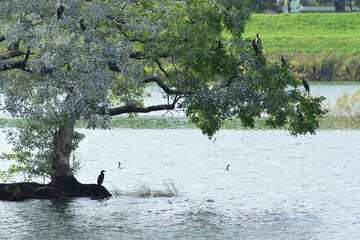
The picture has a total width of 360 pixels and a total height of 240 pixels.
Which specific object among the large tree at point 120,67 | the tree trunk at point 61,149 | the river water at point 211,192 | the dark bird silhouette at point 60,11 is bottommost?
the river water at point 211,192

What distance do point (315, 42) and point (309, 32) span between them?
29.7ft

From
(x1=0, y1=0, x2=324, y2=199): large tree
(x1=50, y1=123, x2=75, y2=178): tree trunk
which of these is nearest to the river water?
(x1=50, y1=123, x2=75, y2=178): tree trunk

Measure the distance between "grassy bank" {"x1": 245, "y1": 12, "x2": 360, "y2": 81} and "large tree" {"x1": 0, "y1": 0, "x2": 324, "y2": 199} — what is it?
5498cm

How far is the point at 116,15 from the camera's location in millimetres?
24891

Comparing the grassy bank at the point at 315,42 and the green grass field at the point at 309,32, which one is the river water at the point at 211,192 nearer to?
the grassy bank at the point at 315,42

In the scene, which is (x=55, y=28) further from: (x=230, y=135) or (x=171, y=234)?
(x=230, y=135)

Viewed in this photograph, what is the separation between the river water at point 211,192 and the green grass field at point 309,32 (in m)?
52.7

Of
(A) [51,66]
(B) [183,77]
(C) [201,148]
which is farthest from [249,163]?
(A) [51,66]

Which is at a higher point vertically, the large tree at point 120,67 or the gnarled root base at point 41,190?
the large tree at point 120,67

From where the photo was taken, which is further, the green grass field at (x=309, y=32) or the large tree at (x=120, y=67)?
the green grass field at (x=309, y=32)

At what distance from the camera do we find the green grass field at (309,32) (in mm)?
103375

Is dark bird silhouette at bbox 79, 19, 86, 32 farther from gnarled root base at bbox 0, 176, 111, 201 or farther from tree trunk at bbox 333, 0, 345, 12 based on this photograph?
tree trunk at bbox 333, 0, 345, 12

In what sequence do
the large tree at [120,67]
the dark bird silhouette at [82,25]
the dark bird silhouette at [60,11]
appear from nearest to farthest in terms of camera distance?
1. the dark bird silhouette at [60,11]
2. the large tree at [120,67]
3. the dark bird silhouette at [82,25]

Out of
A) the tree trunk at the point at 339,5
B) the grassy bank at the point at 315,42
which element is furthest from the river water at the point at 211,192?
the tree trunk at the point at 339,5
